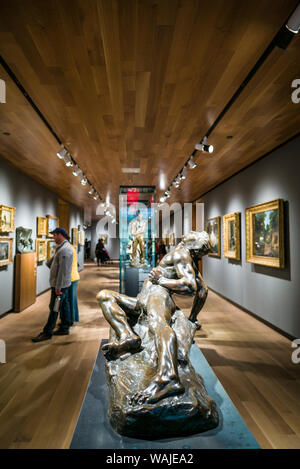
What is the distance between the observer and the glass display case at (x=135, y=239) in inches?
237

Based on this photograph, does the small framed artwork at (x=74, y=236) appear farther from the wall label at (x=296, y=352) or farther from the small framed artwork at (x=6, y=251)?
the wall label at (x=296, y=352)

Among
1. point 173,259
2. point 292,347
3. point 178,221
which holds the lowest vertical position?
point 292,347

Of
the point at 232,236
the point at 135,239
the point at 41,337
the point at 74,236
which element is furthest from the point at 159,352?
the point at 74,236

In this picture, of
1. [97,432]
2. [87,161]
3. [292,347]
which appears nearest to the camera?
[97,432]

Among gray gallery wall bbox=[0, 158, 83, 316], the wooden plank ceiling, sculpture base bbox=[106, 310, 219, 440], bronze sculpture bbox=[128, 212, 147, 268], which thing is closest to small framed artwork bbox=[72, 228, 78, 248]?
gray gallery wall bbox=[0, 158, 83, 316]

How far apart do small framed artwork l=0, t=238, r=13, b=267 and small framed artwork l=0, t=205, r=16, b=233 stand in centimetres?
20

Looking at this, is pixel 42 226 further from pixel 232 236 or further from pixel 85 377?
pixel 85 377

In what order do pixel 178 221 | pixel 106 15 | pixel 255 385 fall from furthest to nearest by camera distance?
pixel 178 221, pixel 255 385, pixel 106 15

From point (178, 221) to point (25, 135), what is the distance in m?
9.91

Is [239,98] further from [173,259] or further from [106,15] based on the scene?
[173,259]

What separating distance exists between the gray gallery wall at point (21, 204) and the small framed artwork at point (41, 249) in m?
0.20

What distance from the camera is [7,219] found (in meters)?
5.48

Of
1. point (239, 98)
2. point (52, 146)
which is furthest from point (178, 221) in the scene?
point (239, 98)
